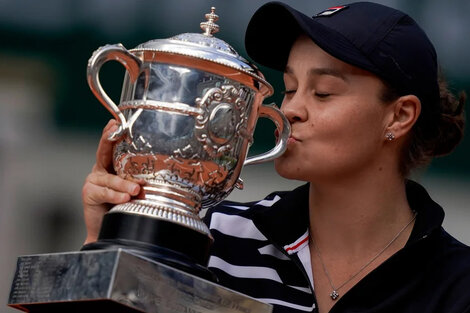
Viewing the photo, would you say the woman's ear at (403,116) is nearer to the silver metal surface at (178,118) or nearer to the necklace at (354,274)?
the necklace at (354,274)

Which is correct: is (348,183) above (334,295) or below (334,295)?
above

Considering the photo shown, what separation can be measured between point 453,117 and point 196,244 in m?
0.77

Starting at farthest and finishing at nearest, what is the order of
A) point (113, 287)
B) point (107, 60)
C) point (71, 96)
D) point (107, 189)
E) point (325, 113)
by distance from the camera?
point (71, 96)
point (325, 113)
point (107, 189)
point (107, 60)
point (113, 287)

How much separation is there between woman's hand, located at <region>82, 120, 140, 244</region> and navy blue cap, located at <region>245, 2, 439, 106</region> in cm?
43

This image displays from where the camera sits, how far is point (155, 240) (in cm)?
156

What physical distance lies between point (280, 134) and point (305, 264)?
0.36 m

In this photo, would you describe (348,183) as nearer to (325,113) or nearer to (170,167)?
(325,113)

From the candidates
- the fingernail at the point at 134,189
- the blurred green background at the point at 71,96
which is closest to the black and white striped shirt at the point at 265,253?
the fingernail at the point at 134,189

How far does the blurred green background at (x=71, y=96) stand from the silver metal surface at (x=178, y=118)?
1328 millimetres

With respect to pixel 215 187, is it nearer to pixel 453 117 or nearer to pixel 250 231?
pixel 250 231

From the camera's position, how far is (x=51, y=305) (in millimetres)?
1517

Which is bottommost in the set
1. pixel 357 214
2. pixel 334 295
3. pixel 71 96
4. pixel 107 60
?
pixel 71 96

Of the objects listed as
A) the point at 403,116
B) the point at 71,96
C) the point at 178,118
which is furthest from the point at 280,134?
the point at 71,96

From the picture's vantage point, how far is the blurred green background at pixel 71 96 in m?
2.97
